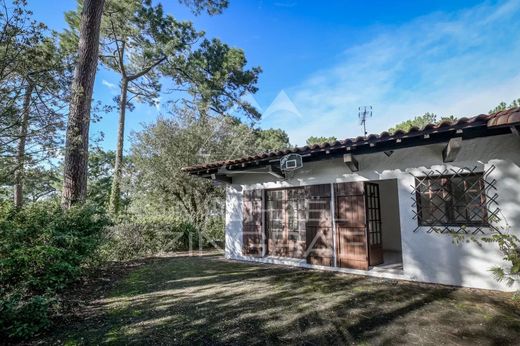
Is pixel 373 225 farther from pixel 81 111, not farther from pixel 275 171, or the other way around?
pixel 81 111

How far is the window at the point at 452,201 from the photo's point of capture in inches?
177

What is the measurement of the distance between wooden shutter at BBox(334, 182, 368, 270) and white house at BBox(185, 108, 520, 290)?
0.07ft

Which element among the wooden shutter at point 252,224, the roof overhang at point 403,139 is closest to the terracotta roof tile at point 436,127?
the roof overhang at point 403,139

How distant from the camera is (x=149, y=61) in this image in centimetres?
1352

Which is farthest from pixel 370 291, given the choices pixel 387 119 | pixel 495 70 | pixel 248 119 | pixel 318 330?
pixel 387 119

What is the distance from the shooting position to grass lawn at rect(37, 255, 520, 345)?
112 inches

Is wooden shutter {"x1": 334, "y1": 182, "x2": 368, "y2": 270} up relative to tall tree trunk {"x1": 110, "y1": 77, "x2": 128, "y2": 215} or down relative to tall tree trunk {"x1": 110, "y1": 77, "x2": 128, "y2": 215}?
down

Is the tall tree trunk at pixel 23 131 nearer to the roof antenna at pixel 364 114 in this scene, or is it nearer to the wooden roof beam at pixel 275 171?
the wooden roof beam at pixel 275 171

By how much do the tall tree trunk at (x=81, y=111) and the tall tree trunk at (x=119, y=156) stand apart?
202 inches

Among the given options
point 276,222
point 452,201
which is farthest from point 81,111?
point 452,201

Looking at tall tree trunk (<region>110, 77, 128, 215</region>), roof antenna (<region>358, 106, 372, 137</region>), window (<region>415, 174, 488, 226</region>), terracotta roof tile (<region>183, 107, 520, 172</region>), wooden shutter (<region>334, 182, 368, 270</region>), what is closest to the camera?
terracotta roof tile (<region>183, 107, 520, 172</region>)

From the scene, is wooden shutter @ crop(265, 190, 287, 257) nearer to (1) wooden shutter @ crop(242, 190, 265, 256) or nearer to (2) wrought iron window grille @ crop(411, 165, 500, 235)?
(1) wooden shutter @ crop(242, 190, 265, 256)

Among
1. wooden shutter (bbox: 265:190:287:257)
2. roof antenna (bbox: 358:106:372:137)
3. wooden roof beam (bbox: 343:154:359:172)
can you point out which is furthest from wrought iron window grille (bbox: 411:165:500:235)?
roof antenna (bbox: 358:106:372:137)

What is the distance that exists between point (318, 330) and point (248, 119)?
1265 cm
